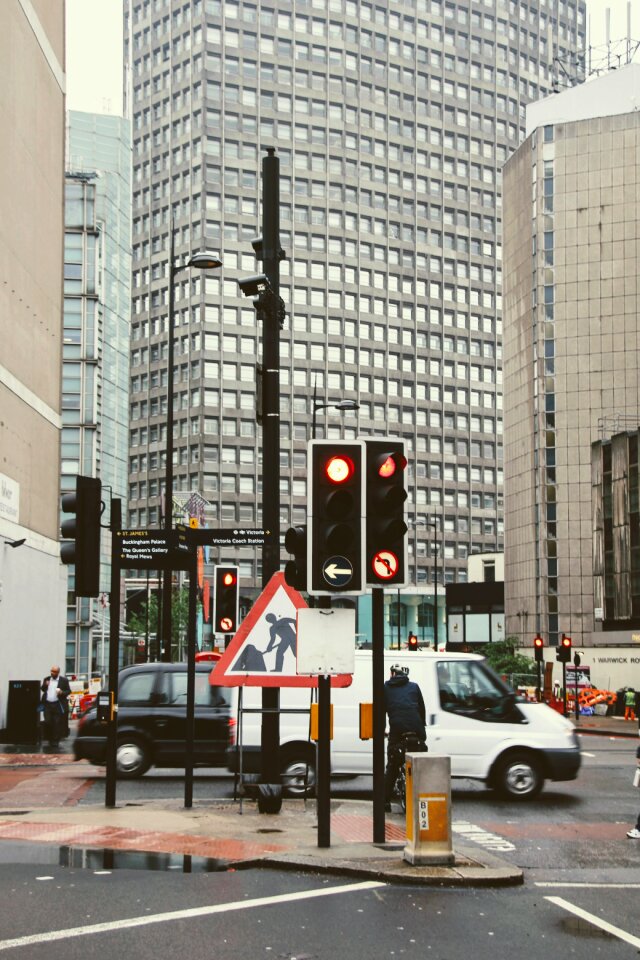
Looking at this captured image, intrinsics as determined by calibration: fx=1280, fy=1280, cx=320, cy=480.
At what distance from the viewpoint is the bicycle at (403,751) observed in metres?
15.3

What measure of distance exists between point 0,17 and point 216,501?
92.2 metres

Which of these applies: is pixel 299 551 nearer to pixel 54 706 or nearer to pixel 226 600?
pixel 226 600

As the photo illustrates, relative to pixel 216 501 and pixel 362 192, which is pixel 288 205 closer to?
pixel 362 192

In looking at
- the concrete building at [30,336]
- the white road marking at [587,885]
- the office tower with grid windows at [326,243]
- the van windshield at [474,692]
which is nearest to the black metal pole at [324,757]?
the white road marking at [587,885]

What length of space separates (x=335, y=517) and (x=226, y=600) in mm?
9440

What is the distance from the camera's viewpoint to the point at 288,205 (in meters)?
131

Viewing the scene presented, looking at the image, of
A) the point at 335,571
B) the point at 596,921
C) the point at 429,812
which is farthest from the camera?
the point at 335,571

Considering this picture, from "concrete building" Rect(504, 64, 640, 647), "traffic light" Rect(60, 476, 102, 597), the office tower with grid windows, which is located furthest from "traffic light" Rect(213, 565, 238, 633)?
the office tower with grid windows

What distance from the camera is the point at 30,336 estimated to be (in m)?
35.8

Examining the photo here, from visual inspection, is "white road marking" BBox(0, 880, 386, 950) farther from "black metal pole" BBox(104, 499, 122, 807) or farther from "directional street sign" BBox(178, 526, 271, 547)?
"directional street sign" BBox(178, 526, 271, 547)

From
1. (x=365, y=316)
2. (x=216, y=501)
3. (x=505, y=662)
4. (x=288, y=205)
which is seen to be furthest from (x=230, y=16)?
(x=505, y=662)

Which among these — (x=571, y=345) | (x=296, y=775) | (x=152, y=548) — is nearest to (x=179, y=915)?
(x=152, y=548)

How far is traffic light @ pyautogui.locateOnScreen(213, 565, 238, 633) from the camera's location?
2019cm

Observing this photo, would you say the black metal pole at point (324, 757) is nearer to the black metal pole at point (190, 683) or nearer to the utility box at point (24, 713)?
the black metal pole at point (190, 683)
